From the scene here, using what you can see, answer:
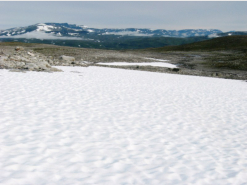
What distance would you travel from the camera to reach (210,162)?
690 cm

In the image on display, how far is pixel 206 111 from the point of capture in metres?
12.9

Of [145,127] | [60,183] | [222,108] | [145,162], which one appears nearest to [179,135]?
[145,127]

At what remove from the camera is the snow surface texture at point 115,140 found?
5711mm

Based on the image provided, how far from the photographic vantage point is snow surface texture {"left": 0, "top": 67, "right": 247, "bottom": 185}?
571 centimetres

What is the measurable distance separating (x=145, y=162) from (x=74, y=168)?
2.20 m

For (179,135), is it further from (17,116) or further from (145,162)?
(17,116)

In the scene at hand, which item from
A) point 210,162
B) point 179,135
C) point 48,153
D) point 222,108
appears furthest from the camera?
point 222,108

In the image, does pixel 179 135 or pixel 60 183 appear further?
pixel 179 135

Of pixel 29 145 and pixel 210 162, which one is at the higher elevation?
pixel 29 145

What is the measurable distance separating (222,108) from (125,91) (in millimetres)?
7206

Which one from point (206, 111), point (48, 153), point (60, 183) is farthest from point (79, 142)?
point (206, 111)

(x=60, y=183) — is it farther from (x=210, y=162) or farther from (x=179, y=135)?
(x=179, y=135)

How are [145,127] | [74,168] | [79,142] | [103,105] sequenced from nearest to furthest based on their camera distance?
[74,168], [79,142], [145,127], [103,105]

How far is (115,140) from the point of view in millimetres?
7906
